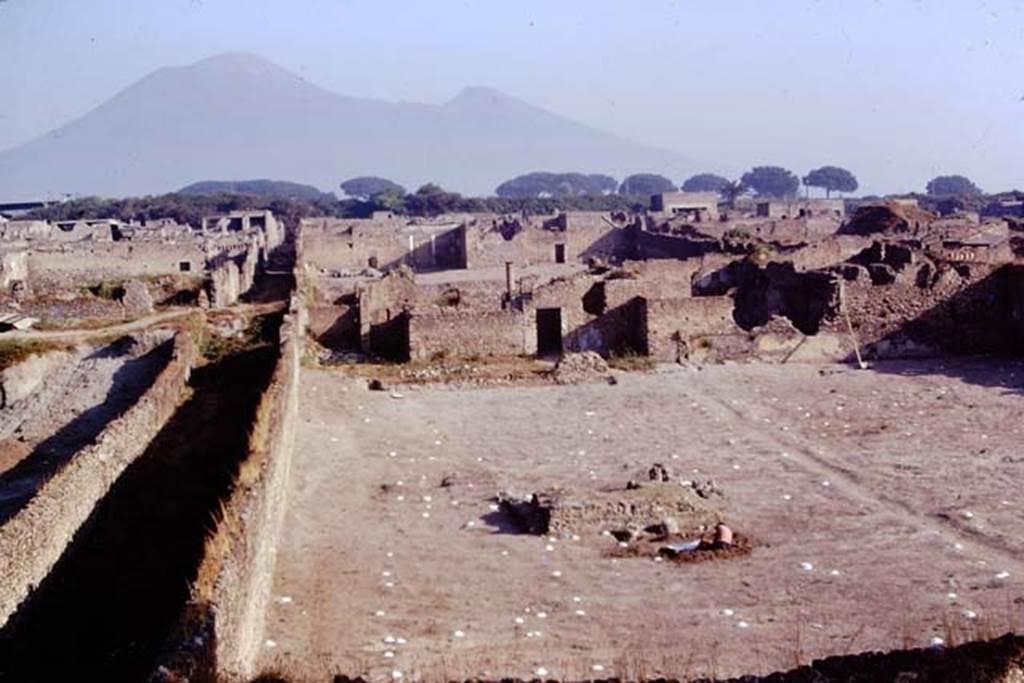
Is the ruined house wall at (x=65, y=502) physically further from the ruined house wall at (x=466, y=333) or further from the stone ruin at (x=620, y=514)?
the ruined house wall at (x=466, y=333)

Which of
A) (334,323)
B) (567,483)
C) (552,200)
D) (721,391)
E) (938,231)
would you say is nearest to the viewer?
(567,483)

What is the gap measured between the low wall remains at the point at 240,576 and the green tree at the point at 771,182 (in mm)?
171421

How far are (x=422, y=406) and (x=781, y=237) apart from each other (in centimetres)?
3211

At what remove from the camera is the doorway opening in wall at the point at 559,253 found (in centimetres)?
4881

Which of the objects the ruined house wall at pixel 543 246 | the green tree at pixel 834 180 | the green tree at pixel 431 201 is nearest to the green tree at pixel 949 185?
the green tree at pixel 834 180

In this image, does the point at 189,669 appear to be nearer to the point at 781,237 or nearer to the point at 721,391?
the point at 721,391

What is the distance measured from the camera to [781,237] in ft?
167

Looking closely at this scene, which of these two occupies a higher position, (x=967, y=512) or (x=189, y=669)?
(x=189, y=669)

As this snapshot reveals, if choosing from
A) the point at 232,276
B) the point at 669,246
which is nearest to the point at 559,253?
the point at 669,246

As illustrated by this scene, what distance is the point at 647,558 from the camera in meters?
13.3

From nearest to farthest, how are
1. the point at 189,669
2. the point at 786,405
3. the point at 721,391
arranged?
the point at 189,669
the point at 786,405
the point at 721,391

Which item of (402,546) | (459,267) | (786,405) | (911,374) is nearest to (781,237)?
(459,267)

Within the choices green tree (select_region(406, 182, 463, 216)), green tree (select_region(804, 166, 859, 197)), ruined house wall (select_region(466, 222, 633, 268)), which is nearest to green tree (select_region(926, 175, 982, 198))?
green tree (select_region(804, 166, 859, 197))

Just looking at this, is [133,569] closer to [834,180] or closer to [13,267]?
[13,267]
